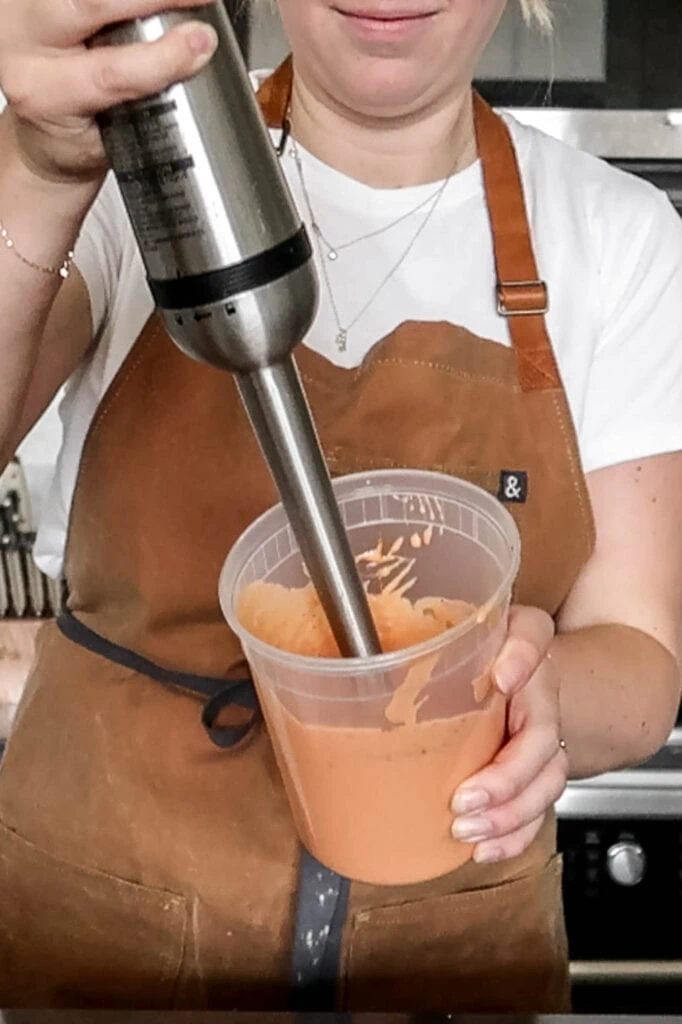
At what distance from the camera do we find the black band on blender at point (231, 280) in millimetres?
390

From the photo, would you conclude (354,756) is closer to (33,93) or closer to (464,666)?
(464,666)

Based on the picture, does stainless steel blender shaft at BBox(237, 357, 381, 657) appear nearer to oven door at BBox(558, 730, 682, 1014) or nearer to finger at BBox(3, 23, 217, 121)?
finger at BBox(3, 23, 217, 121)

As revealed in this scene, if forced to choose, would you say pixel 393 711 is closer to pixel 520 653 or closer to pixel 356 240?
pixel 520 653

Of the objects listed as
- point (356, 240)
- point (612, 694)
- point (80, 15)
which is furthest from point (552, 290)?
point (80, 15)

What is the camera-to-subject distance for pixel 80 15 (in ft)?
1.23

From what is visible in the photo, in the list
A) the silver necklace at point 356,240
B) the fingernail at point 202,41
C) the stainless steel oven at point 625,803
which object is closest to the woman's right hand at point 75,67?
the fingernail at point 202,41

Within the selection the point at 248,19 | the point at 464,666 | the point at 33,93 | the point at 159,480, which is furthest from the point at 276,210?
the point at 248,19

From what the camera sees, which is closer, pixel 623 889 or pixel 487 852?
pixel 487 852

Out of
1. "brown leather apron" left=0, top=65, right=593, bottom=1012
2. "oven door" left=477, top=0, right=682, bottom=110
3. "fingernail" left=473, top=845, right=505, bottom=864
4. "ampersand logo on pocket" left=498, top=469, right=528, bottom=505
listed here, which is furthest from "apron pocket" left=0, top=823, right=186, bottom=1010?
"oven door" left=477, top=0, right=682, bottom=110

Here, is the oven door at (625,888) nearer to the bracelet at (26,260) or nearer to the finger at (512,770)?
the finger at (512,770)

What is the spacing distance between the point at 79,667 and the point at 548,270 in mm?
431

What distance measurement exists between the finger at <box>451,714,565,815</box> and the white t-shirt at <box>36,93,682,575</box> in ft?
0.79

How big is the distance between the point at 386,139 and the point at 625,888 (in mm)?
777

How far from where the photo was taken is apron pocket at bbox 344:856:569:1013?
29.2 inches
